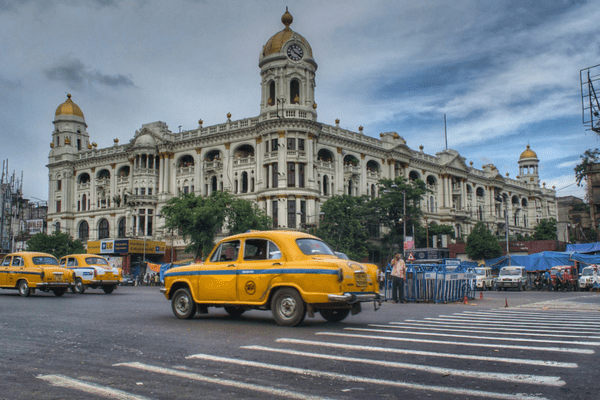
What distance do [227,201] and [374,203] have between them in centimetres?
1617

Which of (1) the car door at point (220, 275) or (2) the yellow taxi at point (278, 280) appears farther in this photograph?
(1) the car door at point (220, 275)

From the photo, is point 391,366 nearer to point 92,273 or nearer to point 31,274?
point 31,274

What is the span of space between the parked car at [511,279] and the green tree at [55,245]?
1908 inches

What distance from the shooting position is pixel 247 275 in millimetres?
10625

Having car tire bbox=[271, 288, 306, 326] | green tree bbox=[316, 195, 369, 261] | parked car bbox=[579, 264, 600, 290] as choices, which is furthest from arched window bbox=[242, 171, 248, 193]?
car tire bbox=[271, 288, 306, 326]

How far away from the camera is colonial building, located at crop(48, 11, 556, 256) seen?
52344 millimetres

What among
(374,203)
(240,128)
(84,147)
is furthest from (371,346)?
(84,147)

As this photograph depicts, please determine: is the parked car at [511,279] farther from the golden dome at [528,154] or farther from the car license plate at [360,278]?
the golden dome at [528,154]

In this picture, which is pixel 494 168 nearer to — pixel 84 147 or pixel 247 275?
pixel 84 147

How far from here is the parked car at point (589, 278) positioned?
3214cm

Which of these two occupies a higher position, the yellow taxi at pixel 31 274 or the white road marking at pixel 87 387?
the yellow taxi at pixel 31 274

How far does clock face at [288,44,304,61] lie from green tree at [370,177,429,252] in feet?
50.7

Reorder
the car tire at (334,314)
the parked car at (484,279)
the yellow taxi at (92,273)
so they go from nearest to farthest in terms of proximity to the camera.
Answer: the car tire at (334,314) < the yellow taxi at (92,273) < the parked car at (484,279)

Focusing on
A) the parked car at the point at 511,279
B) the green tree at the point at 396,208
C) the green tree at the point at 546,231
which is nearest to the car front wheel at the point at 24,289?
the parked car at the point at 511,279
